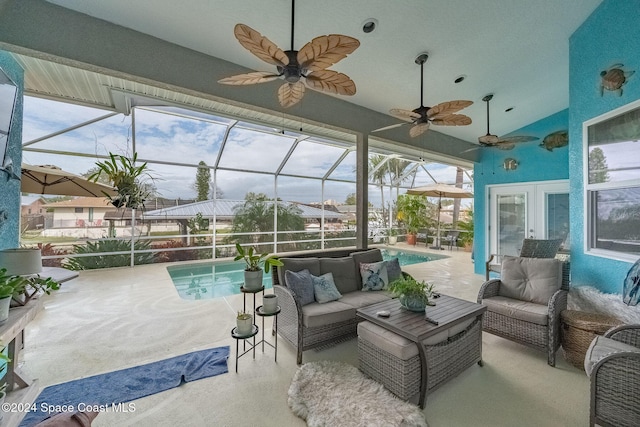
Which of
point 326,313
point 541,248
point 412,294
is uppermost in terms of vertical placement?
point 541,248

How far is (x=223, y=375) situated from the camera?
2412mm

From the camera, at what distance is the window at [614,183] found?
99.7 inches

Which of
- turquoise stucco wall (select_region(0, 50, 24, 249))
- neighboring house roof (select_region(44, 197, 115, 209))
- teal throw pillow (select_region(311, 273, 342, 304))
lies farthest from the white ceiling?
neighboring house roof (select_region(44, 197, 115, 209))

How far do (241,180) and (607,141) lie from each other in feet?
26.1

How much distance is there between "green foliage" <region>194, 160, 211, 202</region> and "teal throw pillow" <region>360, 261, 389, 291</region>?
21.0 ft

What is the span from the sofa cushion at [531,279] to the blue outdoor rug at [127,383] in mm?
3423

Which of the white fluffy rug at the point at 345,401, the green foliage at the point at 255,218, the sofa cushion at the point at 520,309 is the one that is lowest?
the white fluffy rug at the point at 345,401

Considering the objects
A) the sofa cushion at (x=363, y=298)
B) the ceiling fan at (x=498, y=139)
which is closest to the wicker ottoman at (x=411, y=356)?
the sofa cushion at (x=363, y=298)

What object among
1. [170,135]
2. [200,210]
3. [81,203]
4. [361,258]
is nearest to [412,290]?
[361,258]

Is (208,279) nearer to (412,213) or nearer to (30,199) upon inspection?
(30,199)

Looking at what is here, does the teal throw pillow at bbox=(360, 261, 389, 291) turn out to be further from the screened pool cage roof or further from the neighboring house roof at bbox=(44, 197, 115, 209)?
the neighboring house roof at bbox=(44, 197, 115, 209)

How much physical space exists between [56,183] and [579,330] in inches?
314

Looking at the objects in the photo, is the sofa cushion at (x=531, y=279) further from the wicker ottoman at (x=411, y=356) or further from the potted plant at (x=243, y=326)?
the potted plant at (x=243, y=326)

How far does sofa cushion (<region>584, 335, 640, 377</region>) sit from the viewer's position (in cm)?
183
